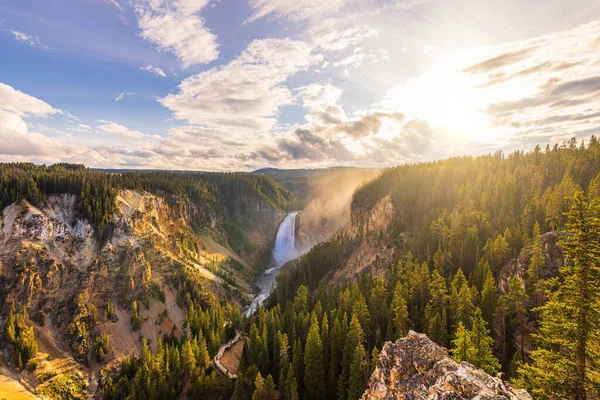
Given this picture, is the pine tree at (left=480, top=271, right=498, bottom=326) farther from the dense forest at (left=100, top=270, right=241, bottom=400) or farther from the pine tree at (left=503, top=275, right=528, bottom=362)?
the dense forest at (left=100, top=270, right=241, bottom=400)

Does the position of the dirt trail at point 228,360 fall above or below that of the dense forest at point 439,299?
below

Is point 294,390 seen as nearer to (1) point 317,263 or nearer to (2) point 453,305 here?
(2) point 453,305

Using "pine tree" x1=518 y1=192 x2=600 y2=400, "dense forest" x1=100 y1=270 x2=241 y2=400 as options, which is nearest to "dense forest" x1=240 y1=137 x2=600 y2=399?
"pine tree" x1=518 y1=192 x2=600 y2=400

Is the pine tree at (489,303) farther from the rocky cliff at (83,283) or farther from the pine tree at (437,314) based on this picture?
the rocky cliff at (83,283)

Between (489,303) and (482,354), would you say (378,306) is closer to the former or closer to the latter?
(489,303)

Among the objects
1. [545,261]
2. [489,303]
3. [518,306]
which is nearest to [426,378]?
[518,306]

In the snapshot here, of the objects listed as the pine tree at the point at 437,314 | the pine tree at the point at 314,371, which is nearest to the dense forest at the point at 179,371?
the pine tree at the point at 314,371
